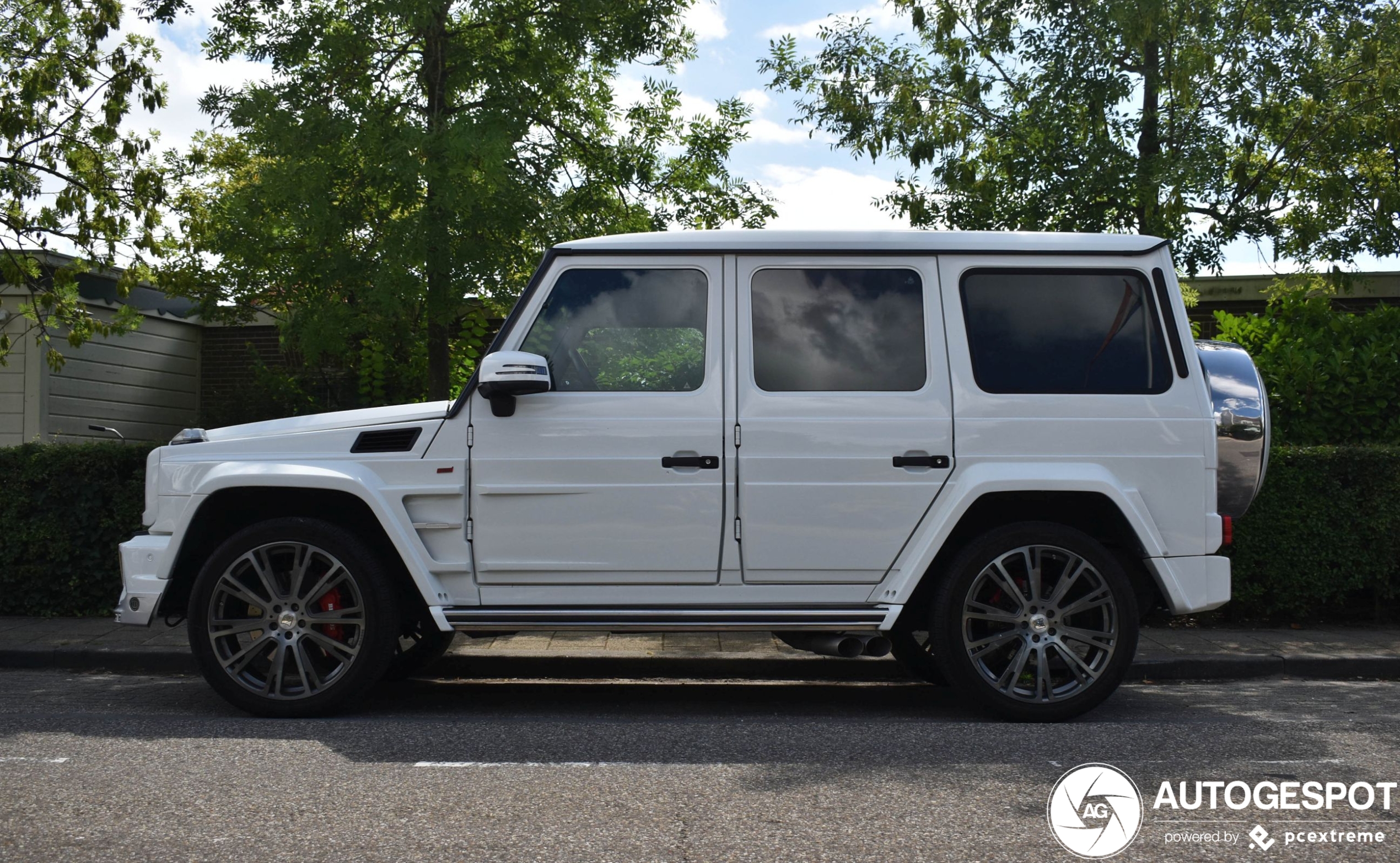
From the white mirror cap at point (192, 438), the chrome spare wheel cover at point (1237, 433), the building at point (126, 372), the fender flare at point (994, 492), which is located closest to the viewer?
the fender flare at point (994, 492)

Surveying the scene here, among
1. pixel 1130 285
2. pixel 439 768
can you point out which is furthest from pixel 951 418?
pixel 439 768

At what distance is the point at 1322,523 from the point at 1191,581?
3.80m

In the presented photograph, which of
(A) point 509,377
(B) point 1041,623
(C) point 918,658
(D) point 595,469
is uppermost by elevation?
(A) point 509,377

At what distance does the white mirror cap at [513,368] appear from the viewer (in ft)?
17.8

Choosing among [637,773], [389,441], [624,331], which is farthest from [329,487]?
[637,773]

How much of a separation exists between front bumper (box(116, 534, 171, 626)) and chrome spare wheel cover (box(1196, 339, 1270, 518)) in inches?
195

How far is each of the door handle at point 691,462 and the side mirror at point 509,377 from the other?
2.10ft

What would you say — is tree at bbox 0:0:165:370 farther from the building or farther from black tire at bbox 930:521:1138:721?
black tire at bbox 930:521:1138:721

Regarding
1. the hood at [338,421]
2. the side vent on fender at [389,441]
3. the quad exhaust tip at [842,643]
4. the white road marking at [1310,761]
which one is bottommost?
the white road marking at [1310,761]

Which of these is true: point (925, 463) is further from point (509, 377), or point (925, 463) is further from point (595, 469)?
point (509, 377)

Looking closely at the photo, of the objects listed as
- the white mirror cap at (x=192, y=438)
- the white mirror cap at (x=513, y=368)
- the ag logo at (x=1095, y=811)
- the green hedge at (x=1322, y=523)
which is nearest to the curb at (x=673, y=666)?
the green hedge at (x=1322, y=523)

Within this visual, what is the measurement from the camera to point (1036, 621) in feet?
18.6

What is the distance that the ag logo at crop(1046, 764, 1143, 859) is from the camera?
3816 millimetres

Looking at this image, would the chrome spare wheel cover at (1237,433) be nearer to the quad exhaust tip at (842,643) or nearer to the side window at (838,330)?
the side window at (838,330)
